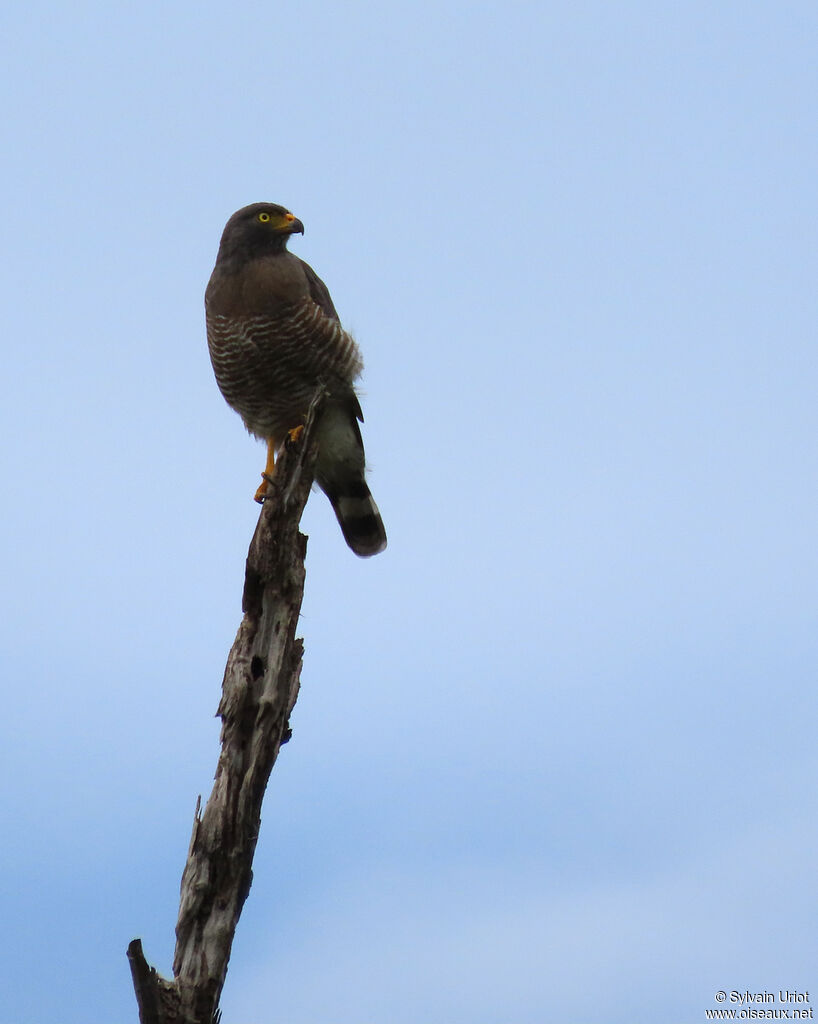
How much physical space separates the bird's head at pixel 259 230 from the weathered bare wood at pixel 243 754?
2020 mm

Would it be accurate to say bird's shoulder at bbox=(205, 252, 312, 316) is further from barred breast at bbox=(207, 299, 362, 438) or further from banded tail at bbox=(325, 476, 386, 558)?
banded tail at bbox=(325, 476, 386, 558)

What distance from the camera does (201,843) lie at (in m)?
6.02

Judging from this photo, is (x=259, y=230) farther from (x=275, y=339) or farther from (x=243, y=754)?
(x=243, y=754)

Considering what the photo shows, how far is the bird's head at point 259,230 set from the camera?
8.41 m

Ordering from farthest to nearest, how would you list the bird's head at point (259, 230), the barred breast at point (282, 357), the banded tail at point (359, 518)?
the banded tail at point (359, 518)
the bird's head at point (259, 230)
the barred breast at point (282, 357)

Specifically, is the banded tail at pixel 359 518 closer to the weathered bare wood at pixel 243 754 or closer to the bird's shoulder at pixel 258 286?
the bird's shoulder at pixel 258 286

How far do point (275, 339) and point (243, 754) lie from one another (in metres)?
3.07

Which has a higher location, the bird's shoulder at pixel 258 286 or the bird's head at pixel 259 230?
the bird's head at pixel 259 230

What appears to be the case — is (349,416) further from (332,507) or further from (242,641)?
(242,641)

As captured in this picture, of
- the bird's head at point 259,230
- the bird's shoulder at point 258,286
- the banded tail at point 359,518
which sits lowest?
the banded tail at point 359,518

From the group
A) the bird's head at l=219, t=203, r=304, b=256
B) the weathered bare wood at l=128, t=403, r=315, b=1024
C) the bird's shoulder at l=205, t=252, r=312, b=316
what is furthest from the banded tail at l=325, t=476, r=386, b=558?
the weathered bare wood at l=128, t=403, r=315, b=1024

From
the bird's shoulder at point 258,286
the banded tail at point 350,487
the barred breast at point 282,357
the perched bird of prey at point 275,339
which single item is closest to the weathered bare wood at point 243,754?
the perched bird of prey at point 275,339

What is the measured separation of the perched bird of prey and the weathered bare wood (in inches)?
37.1

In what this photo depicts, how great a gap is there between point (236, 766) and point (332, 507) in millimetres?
3476
